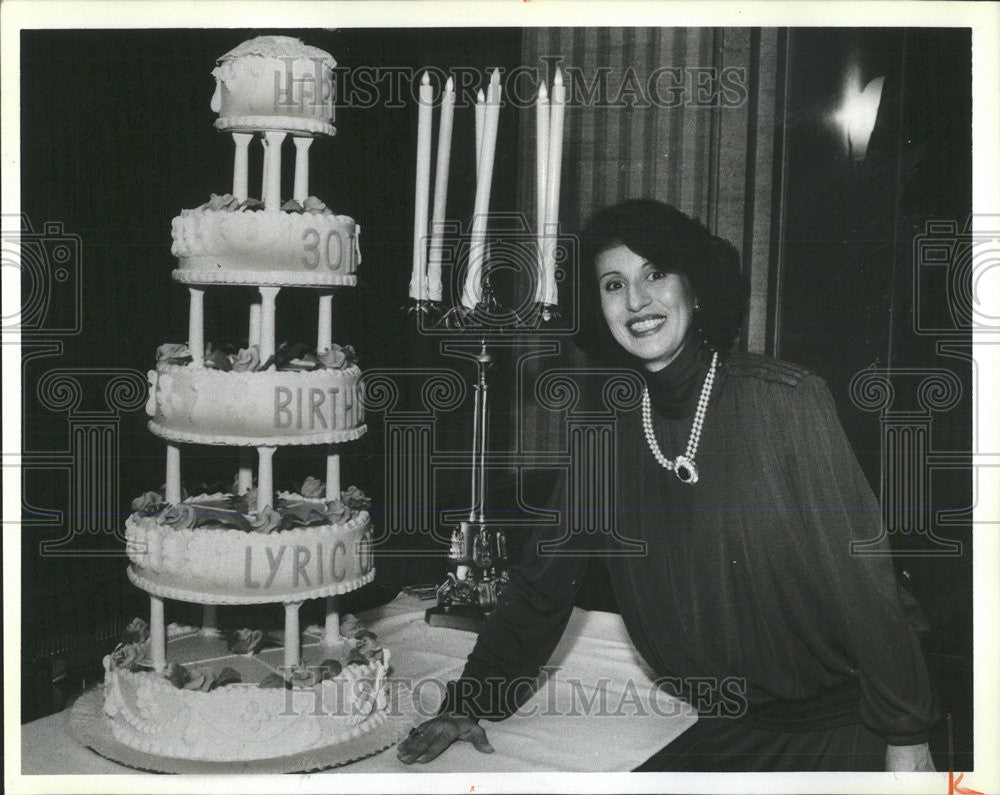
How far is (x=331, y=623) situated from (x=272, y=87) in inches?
39.8

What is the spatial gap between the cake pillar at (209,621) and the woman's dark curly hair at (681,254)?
3.31 ft

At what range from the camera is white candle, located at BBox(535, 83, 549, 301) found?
2.03 meters

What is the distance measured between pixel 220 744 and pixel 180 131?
115 cm

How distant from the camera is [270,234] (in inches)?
73.6

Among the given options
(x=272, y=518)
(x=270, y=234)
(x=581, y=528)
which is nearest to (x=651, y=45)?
(x=270, y=234)

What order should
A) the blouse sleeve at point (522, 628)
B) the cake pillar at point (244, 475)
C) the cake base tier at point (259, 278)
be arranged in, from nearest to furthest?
the cake base tier at point (259, 278) < the blouse sleeve at point (522, 628) < the cake pillar at point (244, 475)

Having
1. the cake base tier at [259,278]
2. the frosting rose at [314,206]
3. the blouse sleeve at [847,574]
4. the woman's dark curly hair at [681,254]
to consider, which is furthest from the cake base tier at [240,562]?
the blouse sleeve at [847,574]

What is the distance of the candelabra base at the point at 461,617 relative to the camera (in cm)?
231

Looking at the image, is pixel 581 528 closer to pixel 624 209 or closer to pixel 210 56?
pixel 624 209

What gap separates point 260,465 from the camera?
194 centimetres

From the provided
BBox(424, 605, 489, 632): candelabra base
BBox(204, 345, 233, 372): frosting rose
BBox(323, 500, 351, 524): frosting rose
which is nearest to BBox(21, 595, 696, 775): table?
BBox(424, 605, 489, 632): candelabra base

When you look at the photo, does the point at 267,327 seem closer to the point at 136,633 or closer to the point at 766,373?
the point at 136,633

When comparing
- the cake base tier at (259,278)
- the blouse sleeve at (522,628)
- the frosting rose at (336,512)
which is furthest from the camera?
the blouse sleeve at (522,628)

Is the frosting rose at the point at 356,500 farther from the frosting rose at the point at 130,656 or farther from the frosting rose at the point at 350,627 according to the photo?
the frosting rose at the point at 130,656
